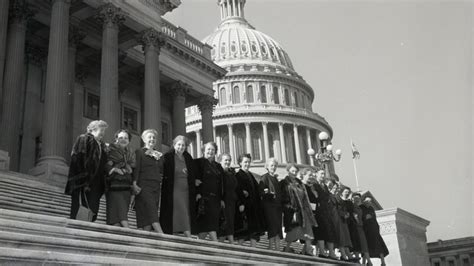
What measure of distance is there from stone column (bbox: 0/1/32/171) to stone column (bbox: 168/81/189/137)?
9320 millimetres

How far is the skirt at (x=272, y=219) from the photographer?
10.7 meters

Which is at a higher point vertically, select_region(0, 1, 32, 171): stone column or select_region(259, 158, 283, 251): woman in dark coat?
select_region(0, 1, 32, 171): stone column

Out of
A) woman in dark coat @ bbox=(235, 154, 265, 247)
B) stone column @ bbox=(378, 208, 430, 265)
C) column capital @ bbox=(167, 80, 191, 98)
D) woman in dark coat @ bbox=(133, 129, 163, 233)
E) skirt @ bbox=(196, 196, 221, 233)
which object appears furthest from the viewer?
column capital @ bbox=(167, 80, 191, 98)

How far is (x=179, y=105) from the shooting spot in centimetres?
2692

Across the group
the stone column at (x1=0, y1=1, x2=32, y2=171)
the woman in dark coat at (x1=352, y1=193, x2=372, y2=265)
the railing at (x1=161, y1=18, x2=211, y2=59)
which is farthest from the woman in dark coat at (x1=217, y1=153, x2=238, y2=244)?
the railing at (x1=161, y1=18, x2=211, y2=59)

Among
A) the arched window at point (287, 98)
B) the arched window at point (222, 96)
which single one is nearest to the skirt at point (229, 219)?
the arched window at point (222, 96)

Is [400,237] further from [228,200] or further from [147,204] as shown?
[147,204]

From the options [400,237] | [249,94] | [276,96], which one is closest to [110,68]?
[400,237]

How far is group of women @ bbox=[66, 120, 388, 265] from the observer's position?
8.22 m

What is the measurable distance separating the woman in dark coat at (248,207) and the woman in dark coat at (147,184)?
2132 millimetres

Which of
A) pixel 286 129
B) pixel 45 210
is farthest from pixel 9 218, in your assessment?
pixel 286 129

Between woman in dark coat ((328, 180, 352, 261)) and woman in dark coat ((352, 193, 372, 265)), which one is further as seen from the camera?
woman in dark coat ((352, 193, 372, 265))

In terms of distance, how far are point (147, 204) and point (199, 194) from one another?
1.16m

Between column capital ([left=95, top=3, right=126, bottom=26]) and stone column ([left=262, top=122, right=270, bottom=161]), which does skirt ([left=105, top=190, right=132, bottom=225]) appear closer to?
column capital ([left=95, top=3, right=126, bottom=26])
